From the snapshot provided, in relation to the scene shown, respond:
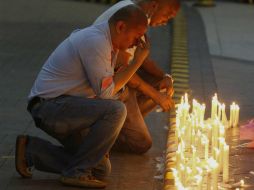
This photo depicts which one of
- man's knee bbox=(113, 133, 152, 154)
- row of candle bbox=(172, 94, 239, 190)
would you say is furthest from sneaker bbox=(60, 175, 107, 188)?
man's knee bbox=(113, 133, 152, 154)

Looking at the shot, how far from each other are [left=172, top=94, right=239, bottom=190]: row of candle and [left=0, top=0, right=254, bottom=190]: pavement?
1.04 feet

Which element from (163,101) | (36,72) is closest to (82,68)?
(163,101)

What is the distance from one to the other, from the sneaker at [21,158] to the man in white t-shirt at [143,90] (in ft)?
3.18

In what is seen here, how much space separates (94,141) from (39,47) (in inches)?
323

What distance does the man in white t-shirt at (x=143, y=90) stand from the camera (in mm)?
7457

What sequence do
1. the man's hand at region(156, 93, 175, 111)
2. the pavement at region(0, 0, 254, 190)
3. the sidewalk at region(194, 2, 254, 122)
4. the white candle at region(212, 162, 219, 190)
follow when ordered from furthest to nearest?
the sidewalk at region(194, 2, 254, 122), the man's hand at region(156, 93, 175, 111), the pavement at region(0, 0, 254, 190), the white candle at region(212, 162, 219, 190)

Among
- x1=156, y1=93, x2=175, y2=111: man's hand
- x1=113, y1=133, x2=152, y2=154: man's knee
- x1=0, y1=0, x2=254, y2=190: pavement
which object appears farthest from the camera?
x1=113, y1=133, x2=152, y2=154: man's knee

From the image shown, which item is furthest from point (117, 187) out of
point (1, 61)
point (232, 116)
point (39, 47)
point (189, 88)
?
point (39, 47)

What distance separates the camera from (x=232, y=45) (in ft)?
49.4

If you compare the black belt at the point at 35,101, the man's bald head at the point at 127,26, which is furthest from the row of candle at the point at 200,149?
the black belt at the point at 35,101

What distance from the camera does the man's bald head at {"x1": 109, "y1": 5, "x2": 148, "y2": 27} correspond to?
21.8 feet

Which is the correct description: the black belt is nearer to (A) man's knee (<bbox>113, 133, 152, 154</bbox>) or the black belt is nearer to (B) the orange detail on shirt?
(B) the orange detail on shirt

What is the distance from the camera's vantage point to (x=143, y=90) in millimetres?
7629

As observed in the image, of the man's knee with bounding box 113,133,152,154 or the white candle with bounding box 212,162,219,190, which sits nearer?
the white candle with bounding box 212,162,219,190
